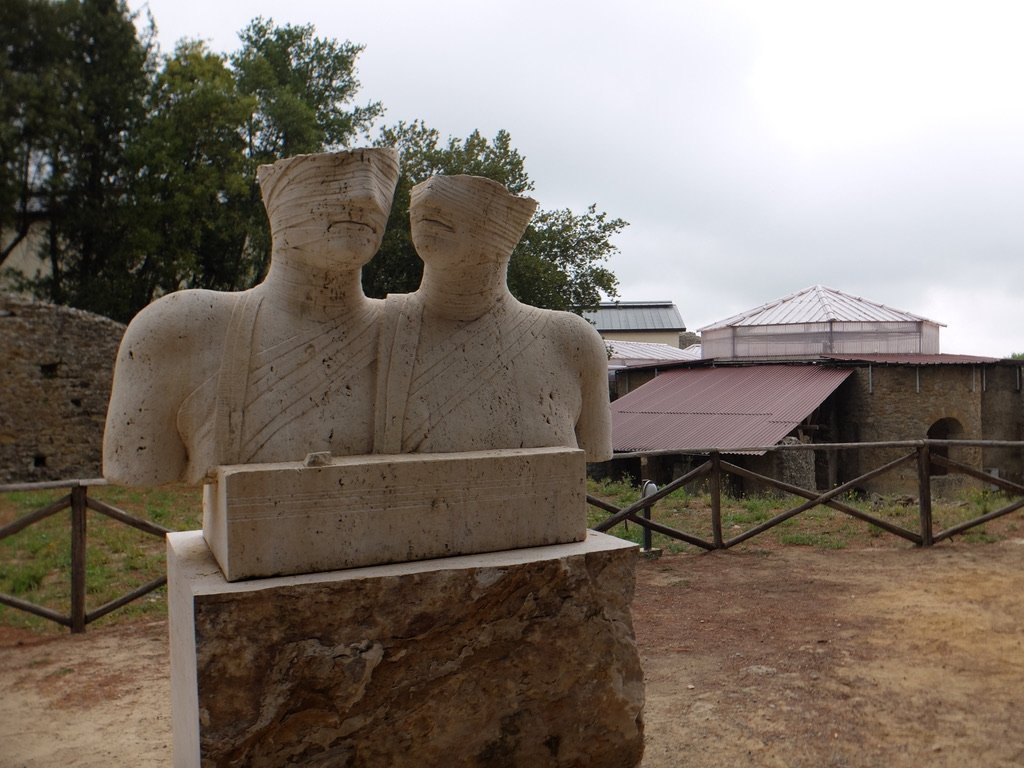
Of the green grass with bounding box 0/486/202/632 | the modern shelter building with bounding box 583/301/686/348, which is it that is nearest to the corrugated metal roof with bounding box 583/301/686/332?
the modern shelter building with bounding box 583/301/686/348


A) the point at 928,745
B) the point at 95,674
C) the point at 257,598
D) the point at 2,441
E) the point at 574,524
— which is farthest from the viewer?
the point at 2,441

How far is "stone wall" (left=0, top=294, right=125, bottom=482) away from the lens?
13.4 m

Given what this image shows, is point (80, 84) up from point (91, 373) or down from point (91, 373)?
up

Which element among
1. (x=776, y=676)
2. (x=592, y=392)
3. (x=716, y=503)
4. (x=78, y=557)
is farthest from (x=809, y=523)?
(x=78, y=557)

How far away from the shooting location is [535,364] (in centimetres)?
288

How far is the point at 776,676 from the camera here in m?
4.37

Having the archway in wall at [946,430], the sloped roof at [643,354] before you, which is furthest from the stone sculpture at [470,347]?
the sloped roof at [643,354]

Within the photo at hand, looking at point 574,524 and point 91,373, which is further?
point 91,373

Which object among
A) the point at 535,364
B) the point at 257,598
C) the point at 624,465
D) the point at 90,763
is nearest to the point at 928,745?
the point at 535,364

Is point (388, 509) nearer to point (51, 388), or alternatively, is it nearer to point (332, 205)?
point (332, 205)

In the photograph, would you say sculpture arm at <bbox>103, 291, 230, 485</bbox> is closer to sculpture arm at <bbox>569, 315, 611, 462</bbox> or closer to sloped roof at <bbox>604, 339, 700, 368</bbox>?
sculpture arm at <bbox>569, 315, 611, 462</bbox>

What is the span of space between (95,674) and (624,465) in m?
13.0

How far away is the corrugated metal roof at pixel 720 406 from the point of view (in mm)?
15305

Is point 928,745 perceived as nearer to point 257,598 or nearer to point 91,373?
point 257,598
